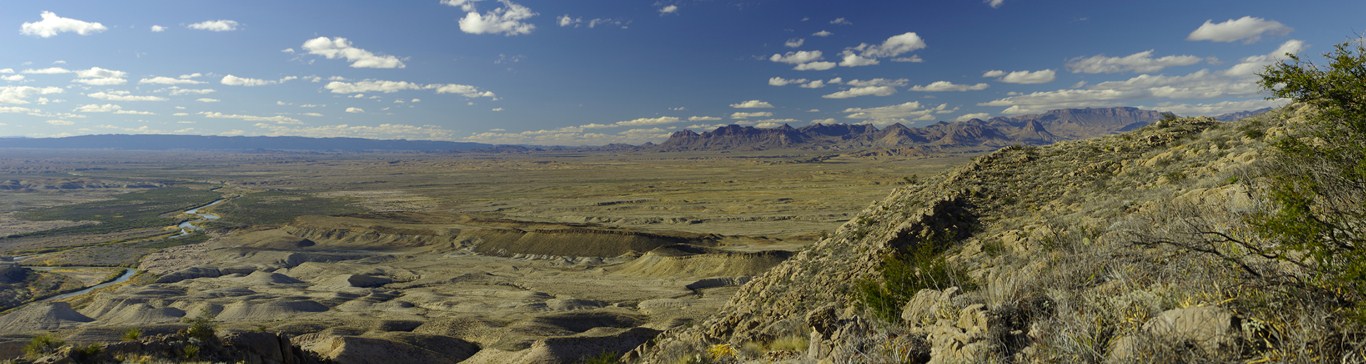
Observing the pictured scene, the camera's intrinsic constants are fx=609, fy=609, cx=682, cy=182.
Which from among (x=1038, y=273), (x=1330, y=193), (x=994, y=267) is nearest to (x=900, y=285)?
(x=994, y=267)

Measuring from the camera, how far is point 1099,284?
651cm

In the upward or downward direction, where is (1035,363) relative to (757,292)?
upward

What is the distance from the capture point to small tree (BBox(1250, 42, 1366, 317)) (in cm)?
472

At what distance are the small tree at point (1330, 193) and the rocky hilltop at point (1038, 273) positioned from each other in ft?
1.62

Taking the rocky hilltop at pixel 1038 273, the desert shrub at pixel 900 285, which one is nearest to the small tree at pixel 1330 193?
the rocky hilltop at pixel 1038 273

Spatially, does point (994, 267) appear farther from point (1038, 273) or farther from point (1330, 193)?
point (1330, 193)

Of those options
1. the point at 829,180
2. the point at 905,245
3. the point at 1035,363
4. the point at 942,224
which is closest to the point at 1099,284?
the point at 1035,363

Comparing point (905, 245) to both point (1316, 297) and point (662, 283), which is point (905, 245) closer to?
point (1316, 297)

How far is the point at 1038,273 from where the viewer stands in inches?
319

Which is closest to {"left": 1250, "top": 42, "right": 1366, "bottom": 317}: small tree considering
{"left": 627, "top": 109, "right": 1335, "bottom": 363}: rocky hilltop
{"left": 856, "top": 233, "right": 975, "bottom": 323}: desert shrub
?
{"left": 627, "top": 109, "right": 1335, "bottom": 363}: rocky hilltop

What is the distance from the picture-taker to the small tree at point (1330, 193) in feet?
15.5

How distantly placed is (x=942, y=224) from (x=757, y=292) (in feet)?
19.3

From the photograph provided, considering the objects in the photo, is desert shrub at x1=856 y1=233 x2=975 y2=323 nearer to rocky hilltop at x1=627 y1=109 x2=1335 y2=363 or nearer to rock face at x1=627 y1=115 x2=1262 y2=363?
rocky hilltop at x1=627 y1=109 x2=1335 y2=363

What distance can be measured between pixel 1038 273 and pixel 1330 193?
115 inches
